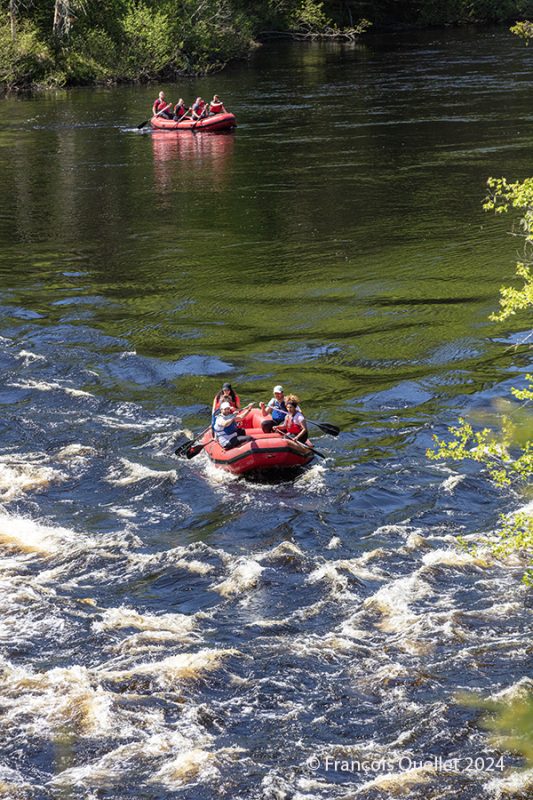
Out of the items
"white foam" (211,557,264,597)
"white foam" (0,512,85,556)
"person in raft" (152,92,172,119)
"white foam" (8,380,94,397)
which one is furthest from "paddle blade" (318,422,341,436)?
"person in raft" (152,92,172,119)

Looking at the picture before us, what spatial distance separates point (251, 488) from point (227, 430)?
1.05 meters

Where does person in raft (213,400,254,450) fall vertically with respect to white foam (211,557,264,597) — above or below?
above

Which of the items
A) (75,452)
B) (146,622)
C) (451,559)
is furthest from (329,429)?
(146,622)

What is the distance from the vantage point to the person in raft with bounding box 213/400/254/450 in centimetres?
1862

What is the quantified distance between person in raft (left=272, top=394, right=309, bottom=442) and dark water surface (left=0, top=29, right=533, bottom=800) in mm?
800

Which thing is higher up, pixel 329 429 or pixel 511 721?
pixel 329 429

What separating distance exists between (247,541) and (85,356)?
349 inches

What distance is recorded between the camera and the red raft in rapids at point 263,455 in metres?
18.4

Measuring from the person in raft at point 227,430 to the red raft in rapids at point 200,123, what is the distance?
30114 millimetres

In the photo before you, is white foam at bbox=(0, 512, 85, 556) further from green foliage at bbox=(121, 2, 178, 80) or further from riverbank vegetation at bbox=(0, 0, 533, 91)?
green foliage at bbox=(121, 2, 178, 80)

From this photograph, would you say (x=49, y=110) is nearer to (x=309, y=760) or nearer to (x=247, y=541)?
(x=247, y=541)

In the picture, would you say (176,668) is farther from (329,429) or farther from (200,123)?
(200,123)

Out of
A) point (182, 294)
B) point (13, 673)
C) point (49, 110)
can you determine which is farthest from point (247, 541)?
point (49, 110)

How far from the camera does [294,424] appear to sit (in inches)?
753
